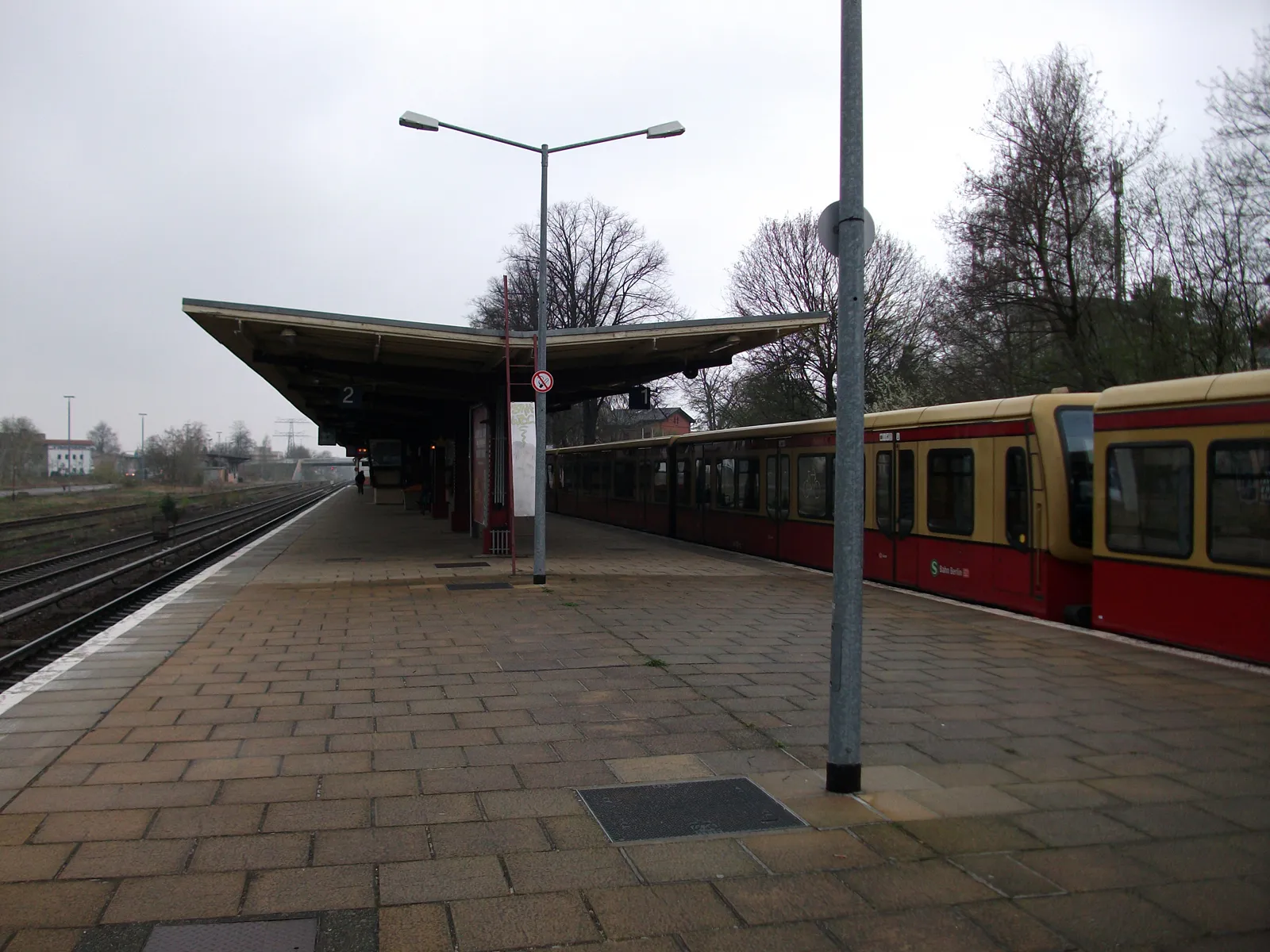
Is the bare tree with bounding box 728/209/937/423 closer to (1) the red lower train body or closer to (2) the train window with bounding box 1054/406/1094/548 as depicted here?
(1) the red lower train body

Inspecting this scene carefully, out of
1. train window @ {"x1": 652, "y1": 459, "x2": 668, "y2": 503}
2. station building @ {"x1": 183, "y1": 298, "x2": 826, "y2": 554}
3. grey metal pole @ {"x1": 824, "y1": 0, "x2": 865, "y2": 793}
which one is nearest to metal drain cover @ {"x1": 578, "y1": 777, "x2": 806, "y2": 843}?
grey metal pole @ {"x1": 824, "y1": 0, "x2": 865, "y2": 793}

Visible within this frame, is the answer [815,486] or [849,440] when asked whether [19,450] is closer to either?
[815,486]

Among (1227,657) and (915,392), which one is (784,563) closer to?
(1227,657)

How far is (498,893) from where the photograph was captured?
344cm

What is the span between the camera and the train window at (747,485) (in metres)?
17.4

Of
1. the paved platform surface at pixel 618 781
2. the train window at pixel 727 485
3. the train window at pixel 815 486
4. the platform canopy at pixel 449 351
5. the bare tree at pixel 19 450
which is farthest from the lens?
the bare tree at pixel 19 450

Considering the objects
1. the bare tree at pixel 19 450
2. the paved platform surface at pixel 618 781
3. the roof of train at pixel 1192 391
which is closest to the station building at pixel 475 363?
the paved platform surface at pixel 618 781

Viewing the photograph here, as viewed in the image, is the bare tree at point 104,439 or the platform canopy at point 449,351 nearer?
the platform canopy at point 449,351

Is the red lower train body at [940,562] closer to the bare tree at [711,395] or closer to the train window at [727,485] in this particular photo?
the train window at [727,485]

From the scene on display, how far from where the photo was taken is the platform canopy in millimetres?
14227

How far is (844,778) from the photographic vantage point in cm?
452

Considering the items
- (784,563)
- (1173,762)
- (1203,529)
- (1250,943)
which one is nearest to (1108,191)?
(784,563)

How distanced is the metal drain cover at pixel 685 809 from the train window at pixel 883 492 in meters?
8.32

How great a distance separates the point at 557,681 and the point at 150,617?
17.8ft
